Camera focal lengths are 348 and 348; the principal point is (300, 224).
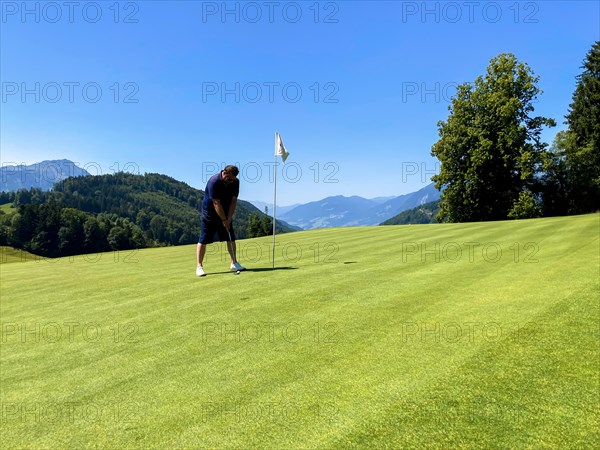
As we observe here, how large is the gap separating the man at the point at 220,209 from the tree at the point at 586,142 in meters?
Answer: 49.1

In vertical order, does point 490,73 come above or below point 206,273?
above

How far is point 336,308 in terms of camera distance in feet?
18.0

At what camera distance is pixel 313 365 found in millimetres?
3609

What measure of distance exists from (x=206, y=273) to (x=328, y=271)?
3.22 m

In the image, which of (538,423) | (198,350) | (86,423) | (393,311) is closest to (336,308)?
(393,311)

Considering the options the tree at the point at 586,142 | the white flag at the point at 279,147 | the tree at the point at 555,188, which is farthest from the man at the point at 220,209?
the tree at the point at 586,142

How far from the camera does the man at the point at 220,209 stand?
878 cm

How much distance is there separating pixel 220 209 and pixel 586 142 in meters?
56.7

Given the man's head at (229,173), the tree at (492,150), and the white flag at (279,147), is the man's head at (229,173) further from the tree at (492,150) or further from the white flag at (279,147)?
the tree at (492,150)

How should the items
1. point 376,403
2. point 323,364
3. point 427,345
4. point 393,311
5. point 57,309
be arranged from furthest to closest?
point 57,309, point 393,311, point 427,345, point 323,364, point 376,403

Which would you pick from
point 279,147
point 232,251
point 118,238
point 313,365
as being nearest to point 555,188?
point 279,147

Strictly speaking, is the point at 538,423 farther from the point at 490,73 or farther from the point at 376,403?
the point at 490,73

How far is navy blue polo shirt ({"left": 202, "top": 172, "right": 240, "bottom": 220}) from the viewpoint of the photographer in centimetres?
883

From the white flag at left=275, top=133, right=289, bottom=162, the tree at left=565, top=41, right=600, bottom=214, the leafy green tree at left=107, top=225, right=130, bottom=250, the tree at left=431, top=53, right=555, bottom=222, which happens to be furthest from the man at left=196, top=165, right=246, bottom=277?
the leafy green tree at left=107, top=225, right=130, bottom=250
